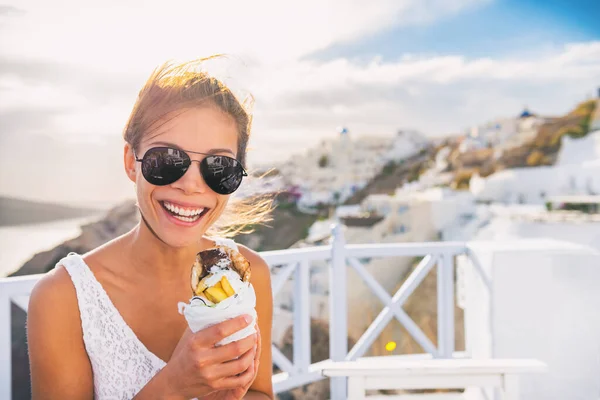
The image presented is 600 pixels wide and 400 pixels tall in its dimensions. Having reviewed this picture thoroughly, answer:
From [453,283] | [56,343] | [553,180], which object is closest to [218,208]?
[56,343]

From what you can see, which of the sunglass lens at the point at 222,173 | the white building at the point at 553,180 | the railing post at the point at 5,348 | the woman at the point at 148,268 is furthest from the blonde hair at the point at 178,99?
the white building at the point at 553,180

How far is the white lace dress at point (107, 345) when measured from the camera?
1424 millimetres

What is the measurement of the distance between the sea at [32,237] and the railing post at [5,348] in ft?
78.4

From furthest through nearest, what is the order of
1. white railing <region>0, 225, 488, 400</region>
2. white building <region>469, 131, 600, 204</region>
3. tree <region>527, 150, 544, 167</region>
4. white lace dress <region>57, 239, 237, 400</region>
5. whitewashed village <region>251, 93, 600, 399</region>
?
tree <region>527, 150, 544, 167</region>, white building <region>469, 131, 600, 204</region>, white railing <region>0, 225, 488, 400</region>, whitewashed village <region>251, 93, 600, 399</region>, white lace dress <region>57, 239, 237, 400</region>

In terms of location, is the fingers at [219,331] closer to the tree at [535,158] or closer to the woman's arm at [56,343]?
the woman's arm at [56,343]

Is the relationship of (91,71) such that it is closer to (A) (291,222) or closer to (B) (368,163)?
(A) (291,222)

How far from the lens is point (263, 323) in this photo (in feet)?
5.50

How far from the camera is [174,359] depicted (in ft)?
3.83

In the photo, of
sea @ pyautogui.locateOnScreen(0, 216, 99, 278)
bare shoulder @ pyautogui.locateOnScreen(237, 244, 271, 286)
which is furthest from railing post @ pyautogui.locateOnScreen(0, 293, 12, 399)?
sea @ pyautogui.locateOnScreen(0, 216, 99, 278)

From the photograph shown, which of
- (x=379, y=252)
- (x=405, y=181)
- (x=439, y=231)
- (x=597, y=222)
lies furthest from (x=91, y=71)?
(x=405, y=181)

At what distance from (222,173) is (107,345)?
0.63m

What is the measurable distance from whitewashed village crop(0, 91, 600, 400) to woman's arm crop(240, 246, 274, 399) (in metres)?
0.35

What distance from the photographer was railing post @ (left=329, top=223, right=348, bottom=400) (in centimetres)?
396

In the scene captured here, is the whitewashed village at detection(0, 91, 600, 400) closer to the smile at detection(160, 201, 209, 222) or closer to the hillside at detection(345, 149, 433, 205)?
the smile at detection(160, 201, 209, 222)
